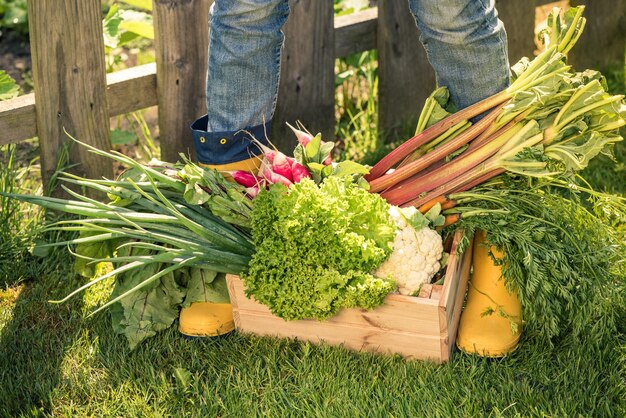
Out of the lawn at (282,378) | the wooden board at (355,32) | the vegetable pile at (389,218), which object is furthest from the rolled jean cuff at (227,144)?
the wooden board at (355,32)

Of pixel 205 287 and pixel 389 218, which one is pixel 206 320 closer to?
pixel 205 287

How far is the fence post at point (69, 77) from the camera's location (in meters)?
2.86

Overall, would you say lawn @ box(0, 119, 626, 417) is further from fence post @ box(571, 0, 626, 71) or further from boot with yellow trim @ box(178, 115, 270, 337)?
fence post @ box(571, 0, 626, 71)

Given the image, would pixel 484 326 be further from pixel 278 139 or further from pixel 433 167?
pixel 278 139

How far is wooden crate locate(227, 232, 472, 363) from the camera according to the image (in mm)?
2371

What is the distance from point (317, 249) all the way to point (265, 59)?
0.67 m

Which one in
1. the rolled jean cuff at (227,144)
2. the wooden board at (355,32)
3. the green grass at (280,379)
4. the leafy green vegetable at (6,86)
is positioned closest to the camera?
the green grass at (280,379)

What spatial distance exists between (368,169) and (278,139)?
0.96 metres

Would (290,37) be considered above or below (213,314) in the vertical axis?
above

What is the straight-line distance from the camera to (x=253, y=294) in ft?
7.97

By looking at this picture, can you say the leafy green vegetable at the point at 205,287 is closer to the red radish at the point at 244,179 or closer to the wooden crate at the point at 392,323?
the wooden crate at the point at 392,323

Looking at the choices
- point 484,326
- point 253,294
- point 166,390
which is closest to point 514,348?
point 484,326

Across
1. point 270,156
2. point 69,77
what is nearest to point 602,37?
point 270,156

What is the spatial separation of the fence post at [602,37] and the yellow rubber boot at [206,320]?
2.50 metres
